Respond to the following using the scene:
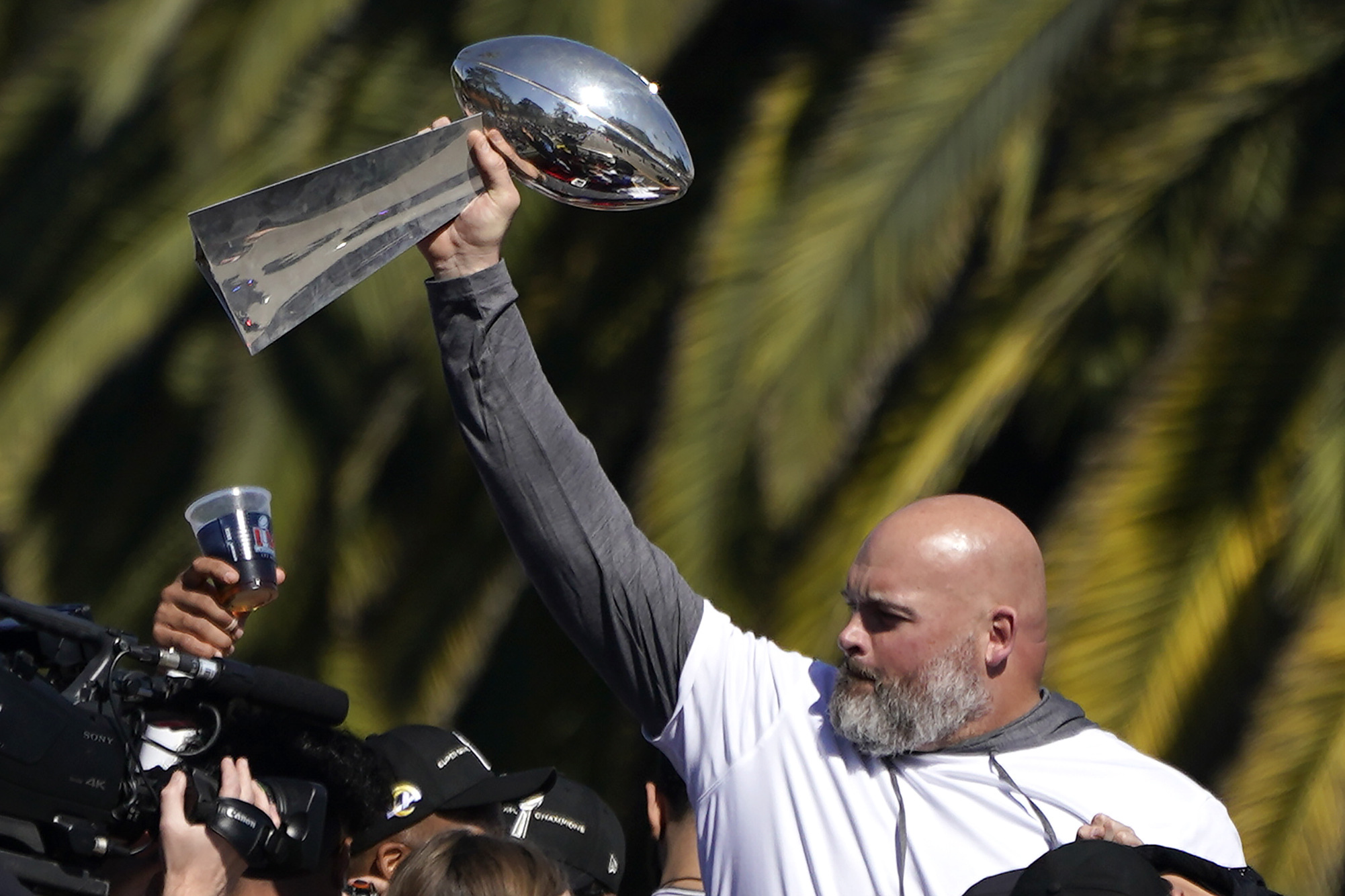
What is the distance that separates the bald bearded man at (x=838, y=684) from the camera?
2.50m

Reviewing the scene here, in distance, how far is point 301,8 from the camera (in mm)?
6188

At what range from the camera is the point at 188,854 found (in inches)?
93.0

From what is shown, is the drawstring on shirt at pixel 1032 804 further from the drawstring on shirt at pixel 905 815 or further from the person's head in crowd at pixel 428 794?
the person's head in crowd at pixel 428 794

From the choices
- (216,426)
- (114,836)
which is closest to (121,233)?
(216,426)

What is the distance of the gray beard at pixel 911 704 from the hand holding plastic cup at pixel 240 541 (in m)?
0.99

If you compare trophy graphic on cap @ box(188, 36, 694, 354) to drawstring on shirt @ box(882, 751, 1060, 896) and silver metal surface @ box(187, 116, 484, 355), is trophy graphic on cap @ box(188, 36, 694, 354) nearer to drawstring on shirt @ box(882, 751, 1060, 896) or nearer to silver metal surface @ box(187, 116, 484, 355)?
silver metal surface @ box(187, 116, 484, 355)

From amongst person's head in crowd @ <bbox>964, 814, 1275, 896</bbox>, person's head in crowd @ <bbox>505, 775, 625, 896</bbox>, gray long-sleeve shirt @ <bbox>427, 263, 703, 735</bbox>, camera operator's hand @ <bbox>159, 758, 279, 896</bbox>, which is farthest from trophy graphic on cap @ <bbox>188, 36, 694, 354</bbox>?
person's head in crowd @ <bbox>964, 814, 1275, 896</bbox>

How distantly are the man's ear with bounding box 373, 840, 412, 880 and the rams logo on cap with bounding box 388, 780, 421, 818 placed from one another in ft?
0.17

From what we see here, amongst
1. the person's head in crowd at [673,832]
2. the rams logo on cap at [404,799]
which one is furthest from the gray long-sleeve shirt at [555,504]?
the person's head in crowd at [673,832]

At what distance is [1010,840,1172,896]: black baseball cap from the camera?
75.7 inches

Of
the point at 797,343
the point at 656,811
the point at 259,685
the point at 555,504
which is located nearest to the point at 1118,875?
the point at 555,504

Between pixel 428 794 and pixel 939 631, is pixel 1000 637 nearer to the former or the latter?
pixel 939 631

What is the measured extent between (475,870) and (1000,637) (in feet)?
2.94

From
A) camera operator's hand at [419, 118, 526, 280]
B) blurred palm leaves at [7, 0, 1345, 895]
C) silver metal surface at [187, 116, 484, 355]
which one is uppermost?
silver metal surface at [187, 116, 484, 355]
